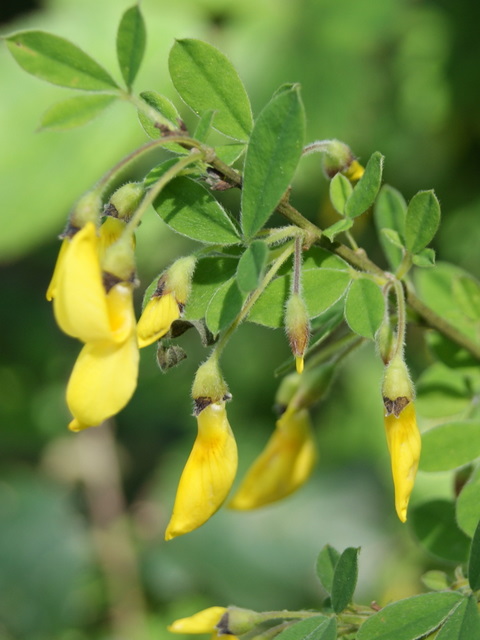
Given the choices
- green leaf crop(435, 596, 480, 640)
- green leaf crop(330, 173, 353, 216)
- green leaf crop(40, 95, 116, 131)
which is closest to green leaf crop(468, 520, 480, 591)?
green leaf crop(435, 596, 480, 640)

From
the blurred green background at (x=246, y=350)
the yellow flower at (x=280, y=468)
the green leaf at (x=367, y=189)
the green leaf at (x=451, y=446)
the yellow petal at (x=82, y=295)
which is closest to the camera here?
the yellow petal at (x=82, y=295)

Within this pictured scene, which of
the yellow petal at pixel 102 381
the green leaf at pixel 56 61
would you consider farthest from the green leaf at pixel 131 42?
the yellow petal at pixel 102 381

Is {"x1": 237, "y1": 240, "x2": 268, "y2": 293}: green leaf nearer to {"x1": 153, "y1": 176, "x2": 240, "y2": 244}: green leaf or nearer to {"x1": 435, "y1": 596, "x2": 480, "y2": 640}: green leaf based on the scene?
{"x1": 153, "y1": 176, "x2": 240, "y2": 244}: green leaf

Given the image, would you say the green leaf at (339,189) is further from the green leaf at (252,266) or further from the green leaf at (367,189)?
the green leaf at (252,266)

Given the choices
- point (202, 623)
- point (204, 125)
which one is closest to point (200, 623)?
point (202, 623)

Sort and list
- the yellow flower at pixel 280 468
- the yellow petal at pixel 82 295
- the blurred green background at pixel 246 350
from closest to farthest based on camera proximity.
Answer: the yellow petal at pixel 82 295 → the yellow flower at pixel 280 468 → the blurred green background at pixel 246 350

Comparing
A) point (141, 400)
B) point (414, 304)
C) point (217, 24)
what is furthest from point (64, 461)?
point (414, 304)

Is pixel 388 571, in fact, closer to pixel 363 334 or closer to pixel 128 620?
pixel 128 620
